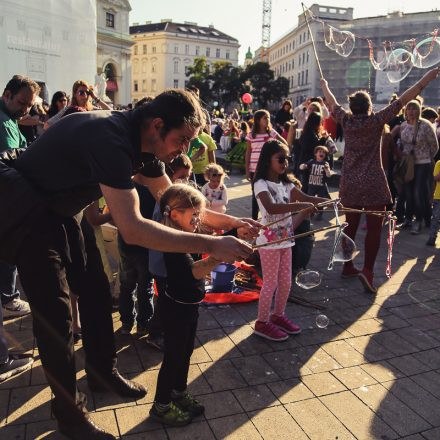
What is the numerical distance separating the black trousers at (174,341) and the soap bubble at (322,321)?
1.55 meters

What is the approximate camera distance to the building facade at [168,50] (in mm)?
89688

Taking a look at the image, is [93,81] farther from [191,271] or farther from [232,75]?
[232,75]

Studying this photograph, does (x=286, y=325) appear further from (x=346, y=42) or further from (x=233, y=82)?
(x=233, y=82)

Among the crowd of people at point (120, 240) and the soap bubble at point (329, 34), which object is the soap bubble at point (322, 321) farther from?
the soap bubble at point (329, 34)

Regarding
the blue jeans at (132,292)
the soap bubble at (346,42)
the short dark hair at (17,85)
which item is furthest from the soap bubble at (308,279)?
the soap bubble at (346,42)

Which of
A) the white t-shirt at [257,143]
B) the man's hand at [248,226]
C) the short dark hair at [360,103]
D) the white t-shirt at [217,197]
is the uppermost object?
the short dark hair at [360,103]

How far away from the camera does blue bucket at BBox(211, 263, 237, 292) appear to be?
4406 mm

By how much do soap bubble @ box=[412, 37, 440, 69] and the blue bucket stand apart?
4.11 m

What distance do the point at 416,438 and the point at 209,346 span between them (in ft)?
5.00

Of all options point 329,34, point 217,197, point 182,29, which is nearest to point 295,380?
point 217,197

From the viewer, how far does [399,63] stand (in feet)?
22.4

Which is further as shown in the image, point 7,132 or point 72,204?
point 7,132

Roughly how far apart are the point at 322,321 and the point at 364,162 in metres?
1.77

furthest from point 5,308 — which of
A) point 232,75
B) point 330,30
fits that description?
point 232,75
